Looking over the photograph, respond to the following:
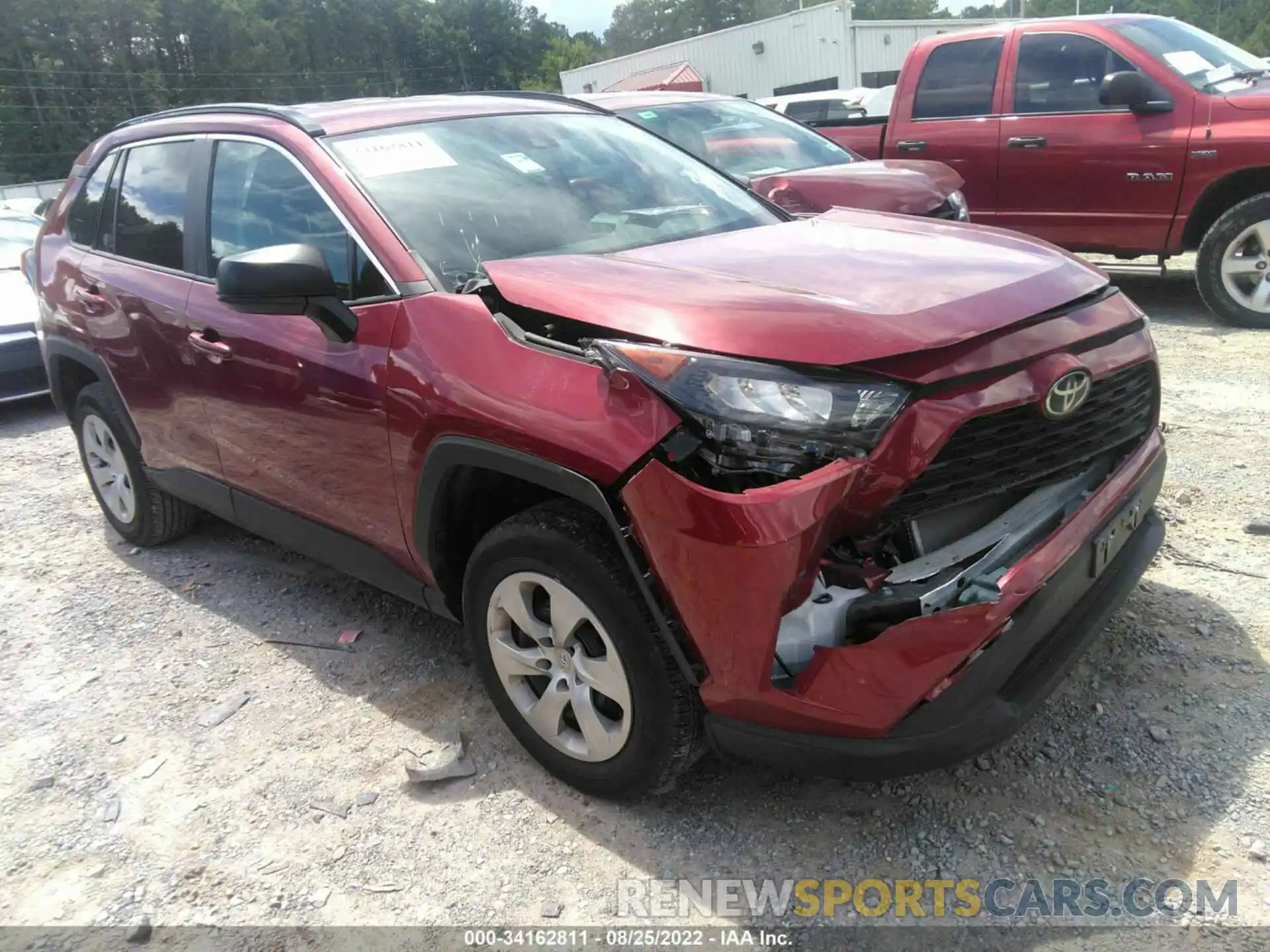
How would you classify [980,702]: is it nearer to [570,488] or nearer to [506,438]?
[570,488]

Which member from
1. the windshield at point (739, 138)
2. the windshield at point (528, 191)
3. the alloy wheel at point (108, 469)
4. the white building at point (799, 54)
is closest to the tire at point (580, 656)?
the windshield at point (528, 191)

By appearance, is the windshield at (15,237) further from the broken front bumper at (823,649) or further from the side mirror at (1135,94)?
the side mirror at (1135,94)

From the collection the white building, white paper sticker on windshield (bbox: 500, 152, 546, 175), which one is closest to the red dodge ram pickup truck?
white paper sticker on windshield (bbox: 500, 152, 546, 175)

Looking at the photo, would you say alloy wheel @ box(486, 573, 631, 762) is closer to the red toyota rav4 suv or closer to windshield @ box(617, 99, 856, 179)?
the red toyota rav4 suv

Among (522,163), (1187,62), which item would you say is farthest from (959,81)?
(522,163)

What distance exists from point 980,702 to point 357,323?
75.1 inches

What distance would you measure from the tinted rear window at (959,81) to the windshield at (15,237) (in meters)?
7.15

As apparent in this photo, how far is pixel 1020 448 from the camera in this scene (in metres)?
2.27

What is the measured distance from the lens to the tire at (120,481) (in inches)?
173

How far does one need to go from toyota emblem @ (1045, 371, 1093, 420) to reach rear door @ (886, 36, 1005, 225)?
5622 millimetres

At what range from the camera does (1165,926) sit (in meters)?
2.14

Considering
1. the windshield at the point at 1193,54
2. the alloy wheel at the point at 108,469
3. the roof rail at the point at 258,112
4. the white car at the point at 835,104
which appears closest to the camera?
the roof rail at the point at 258,112

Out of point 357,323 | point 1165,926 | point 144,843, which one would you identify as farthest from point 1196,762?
point 144,843

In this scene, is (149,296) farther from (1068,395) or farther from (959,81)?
(959,81)
